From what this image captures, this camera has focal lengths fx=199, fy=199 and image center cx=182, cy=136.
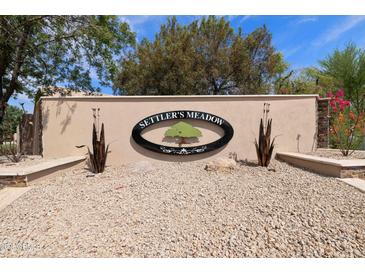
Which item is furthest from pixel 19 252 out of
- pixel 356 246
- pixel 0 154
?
pixel 0 154

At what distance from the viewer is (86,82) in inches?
280

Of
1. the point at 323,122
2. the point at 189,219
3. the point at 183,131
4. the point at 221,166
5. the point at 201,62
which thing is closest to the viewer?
the point at 189,219

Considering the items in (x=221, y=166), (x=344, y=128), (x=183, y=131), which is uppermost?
(x=344, y=128)

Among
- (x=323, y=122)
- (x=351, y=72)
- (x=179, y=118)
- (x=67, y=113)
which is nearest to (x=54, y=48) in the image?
(x=67, y=113)

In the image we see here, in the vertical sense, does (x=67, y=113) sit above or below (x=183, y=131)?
above

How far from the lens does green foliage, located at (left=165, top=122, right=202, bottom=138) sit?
5.80 metres

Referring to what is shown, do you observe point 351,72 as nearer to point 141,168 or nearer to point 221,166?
point 221,166

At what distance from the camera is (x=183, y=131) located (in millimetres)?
5797

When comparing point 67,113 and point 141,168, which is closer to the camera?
point 141,168

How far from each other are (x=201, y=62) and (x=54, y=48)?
6.67 m

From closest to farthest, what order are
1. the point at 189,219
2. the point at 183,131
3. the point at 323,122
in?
the point at 189,219 < the point at 183,131 < the point at 323,122

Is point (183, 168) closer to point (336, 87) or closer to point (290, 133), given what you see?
point (290, 133)

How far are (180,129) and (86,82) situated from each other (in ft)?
13.1

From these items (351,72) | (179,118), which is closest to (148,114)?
(179,118)
